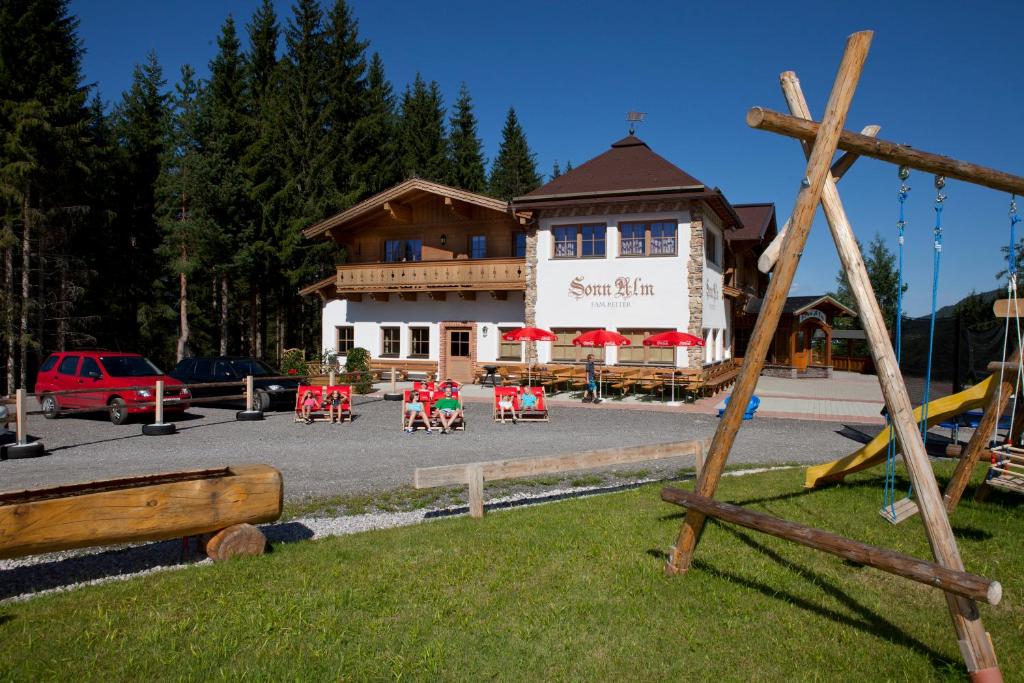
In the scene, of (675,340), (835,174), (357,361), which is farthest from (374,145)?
(835,174)

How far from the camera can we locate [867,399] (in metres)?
22.8

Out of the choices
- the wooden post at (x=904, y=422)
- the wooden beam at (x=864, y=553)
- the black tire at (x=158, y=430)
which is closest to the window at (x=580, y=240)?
the black tire at (x=158, y=430)

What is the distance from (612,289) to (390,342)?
35.2 feet

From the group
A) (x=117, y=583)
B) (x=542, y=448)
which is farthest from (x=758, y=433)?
(x=117, y=583)

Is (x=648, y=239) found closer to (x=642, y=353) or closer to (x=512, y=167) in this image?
A: (x=642, y=353)

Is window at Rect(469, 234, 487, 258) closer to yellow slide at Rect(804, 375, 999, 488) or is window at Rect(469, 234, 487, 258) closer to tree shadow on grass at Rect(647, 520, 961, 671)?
yellow slide at Rect(804, 375, 999, 488)

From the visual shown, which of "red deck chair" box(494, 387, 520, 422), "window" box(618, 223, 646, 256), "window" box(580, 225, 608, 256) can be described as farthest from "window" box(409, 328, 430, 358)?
"red deck chair" box(494, 387, 520, 422)

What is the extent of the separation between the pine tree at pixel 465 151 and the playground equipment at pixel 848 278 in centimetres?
4307

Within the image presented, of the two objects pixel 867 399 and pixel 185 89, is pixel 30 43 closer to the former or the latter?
pixel 185 89

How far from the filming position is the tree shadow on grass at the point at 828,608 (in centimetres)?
395

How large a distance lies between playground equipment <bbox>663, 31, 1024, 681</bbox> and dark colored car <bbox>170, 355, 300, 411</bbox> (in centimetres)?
1522

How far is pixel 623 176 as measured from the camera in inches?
967

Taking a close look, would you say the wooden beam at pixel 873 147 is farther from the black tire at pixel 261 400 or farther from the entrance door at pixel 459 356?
the entrance door at pixel 459 356

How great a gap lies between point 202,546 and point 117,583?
0.99 metres
